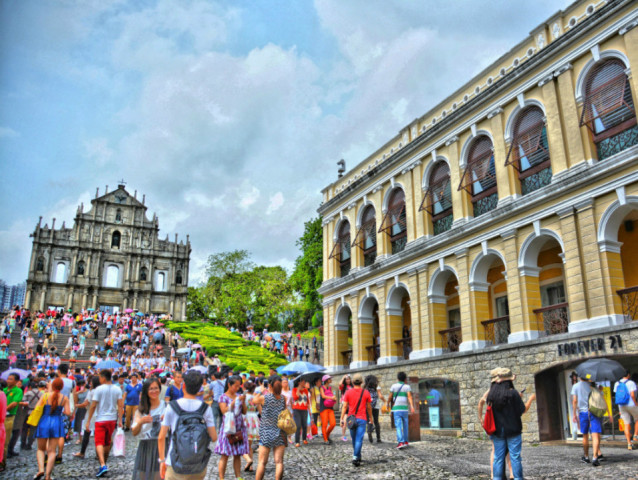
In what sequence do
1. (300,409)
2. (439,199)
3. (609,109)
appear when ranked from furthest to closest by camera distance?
(439,199) < (609,109) < (300,409)

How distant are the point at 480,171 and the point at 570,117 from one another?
423 centimetres

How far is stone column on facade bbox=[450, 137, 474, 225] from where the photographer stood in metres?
20.3

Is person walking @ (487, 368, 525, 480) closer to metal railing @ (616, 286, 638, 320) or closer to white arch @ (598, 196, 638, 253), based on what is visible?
metal railing @ (616, 286, 638, 320)

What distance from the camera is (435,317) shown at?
21203mm

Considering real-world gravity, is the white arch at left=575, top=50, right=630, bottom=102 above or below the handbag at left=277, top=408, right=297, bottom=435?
above

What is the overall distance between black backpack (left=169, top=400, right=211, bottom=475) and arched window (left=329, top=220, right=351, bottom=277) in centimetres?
2245

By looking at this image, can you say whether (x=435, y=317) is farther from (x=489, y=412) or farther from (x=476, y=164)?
(x=489, y=412)

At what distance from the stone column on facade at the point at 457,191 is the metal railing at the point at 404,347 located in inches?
233

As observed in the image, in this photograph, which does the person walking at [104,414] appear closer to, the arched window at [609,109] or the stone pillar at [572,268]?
the stone pillar at [572,268]

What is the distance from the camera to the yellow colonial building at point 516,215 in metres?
15.0

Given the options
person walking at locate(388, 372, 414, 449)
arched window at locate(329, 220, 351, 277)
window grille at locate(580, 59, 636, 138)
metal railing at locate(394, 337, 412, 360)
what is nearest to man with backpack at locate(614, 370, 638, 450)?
person walking at locate(388, 372, 414, 449)

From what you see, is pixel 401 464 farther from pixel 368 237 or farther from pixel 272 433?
pixel 368 237

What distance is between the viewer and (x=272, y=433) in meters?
8.07

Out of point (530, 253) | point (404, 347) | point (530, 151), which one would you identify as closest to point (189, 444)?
point (530, 253)
